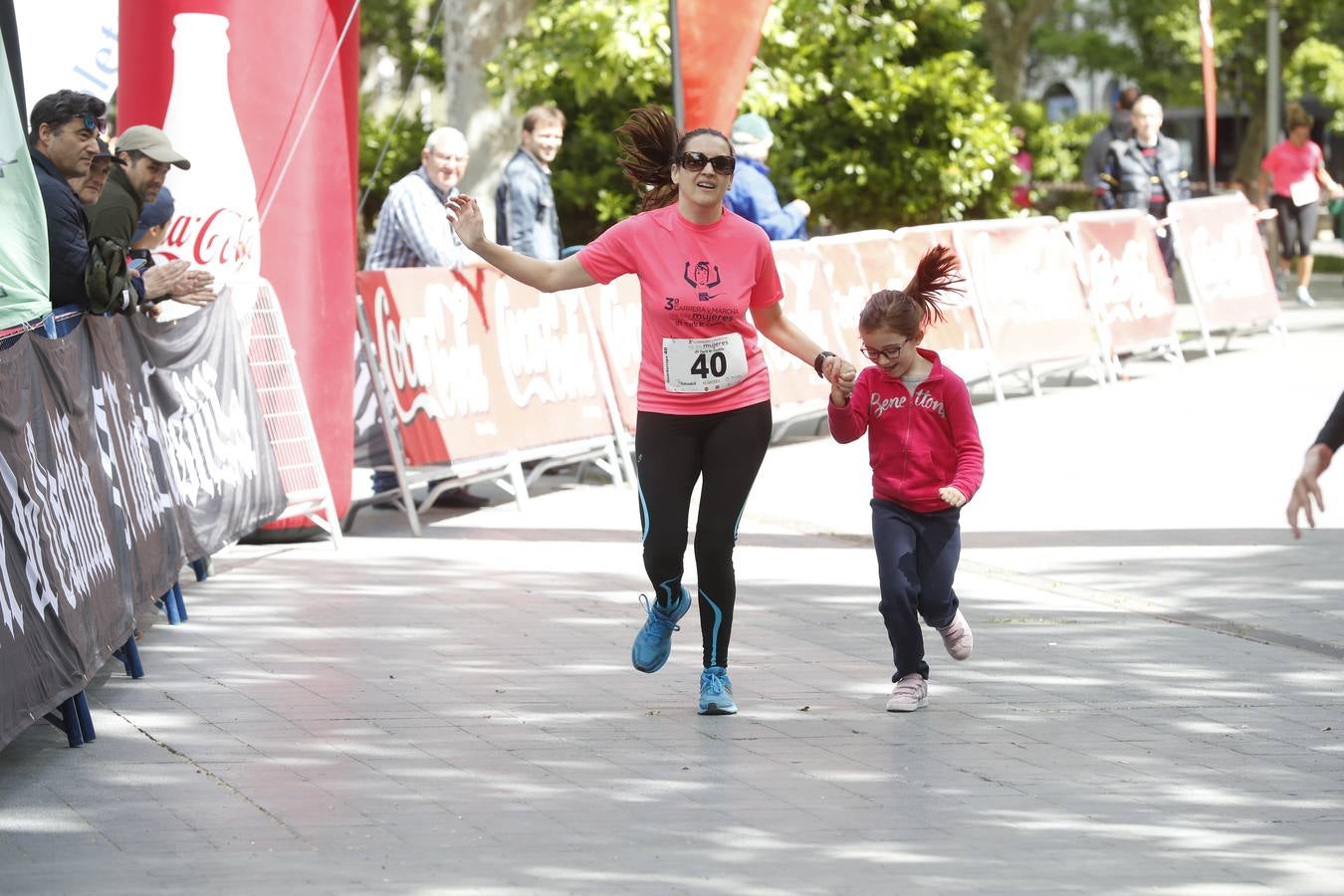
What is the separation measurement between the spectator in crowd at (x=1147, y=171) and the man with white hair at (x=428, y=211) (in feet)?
29.5

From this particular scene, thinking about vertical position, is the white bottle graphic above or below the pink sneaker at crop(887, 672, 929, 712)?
above

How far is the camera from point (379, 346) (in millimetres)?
11148

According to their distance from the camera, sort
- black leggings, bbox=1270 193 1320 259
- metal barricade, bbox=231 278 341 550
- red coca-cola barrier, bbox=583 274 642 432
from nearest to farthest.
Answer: metal barricade, bbox=231 278 341 550
red coca-cola barrier, bbox=583 274 642 432
black leggings, bbox=1270 193 1320 259

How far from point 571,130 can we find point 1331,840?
21362 millimetres

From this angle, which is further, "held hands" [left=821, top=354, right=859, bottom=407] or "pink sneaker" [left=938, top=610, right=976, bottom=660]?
"pink sneaker" [left=938, top=610, right=976, bottom=660]

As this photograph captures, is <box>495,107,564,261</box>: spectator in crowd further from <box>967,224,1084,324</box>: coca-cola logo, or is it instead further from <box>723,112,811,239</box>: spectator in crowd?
<box>967,224,1084,324</box>: coca-cola logo

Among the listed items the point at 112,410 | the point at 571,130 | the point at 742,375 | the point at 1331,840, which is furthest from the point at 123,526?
the point at 571,130

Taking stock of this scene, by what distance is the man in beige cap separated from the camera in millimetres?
8961

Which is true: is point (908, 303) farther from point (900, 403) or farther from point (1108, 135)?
point (1108, 135)

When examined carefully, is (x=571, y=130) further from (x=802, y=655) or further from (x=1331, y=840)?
(x=1331, y=840)

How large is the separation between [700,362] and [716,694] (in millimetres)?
1048

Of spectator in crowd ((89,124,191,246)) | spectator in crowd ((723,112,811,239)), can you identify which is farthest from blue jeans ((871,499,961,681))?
spectator in crowd ((723,112,811,239))

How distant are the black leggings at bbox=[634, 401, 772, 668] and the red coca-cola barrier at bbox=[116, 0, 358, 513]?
433 cm

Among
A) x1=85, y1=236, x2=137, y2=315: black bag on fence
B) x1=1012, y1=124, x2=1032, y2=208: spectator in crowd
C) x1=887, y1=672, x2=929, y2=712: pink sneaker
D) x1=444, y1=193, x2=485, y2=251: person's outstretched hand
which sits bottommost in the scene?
x1=1012, y1=124, x2=1032, y2=208: spectator in crowd
